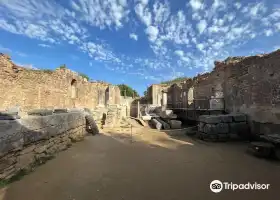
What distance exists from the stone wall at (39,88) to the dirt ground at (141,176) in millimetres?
4988

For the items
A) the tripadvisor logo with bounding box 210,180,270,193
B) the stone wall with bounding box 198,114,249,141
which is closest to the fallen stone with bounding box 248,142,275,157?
the tripadvisor logo with bounding box 210,180,270,193

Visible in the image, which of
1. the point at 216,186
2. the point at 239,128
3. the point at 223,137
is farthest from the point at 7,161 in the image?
the point at 239,128

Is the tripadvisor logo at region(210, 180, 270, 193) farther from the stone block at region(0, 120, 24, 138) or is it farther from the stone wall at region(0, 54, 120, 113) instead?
the stone wall at region(0, 54, 120, 113)

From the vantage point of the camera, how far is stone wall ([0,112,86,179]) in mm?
3346

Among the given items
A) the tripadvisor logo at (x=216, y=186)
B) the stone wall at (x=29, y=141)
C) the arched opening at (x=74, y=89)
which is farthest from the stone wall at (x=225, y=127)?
the arched opening at (x=74, y=89)

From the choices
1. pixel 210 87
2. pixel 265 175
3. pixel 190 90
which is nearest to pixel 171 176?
pixel 265 175

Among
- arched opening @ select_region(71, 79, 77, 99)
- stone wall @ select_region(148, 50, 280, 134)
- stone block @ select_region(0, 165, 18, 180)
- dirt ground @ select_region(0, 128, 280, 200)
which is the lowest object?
dirt ground @ select_region(0, 128, 280, 200)

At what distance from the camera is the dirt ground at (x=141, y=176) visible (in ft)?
9.78

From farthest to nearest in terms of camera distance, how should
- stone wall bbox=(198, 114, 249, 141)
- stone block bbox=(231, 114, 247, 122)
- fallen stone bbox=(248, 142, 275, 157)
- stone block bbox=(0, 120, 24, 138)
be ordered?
stone block bbox=(231, 114, 247, 122)
stone wall bbox=(198, 114, 249, 141)
fallen stone bbox=(248, 142, 275, 157)
stone block bbox=(0, 120, 24, 138)

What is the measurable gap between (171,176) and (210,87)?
12.5 metres

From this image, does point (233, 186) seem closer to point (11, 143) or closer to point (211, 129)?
point (11, 143)

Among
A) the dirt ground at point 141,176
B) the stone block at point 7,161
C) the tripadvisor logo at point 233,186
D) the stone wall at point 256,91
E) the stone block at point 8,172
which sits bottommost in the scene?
the tripadvisor logo at point 233,186

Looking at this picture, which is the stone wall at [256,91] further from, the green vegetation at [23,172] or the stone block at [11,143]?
the stone block at [11,143]

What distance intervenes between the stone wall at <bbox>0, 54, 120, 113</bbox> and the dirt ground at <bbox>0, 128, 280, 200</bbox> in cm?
499
